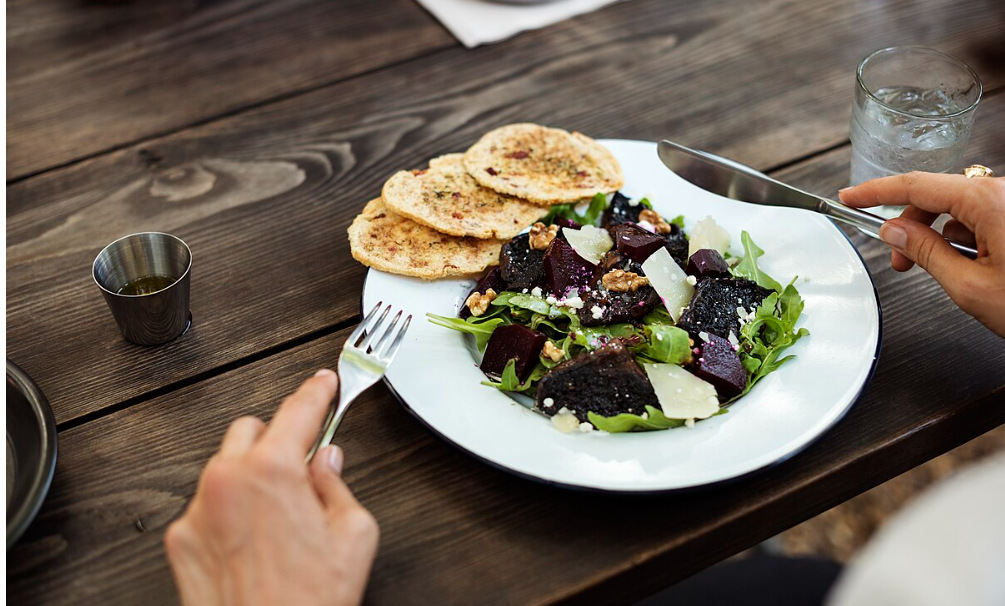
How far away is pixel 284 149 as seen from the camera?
204 cm

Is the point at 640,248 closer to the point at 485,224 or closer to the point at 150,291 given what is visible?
the point at 485,224

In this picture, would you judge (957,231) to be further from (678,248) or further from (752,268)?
(678,248)

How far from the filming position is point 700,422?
126 cm

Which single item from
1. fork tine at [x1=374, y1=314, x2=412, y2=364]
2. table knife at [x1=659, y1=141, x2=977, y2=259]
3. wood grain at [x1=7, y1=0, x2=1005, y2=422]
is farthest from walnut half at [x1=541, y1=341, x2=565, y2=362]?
table knife at [x1=659, y1=141, x2=977, y2=259]

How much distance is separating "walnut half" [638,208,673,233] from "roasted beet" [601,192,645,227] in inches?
0.8

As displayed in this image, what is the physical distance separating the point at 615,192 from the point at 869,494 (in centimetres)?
186

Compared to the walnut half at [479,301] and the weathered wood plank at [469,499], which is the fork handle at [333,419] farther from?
the walnut half at [479,301]

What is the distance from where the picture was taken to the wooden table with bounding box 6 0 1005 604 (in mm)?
1217

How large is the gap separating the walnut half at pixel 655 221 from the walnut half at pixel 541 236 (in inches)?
7.6

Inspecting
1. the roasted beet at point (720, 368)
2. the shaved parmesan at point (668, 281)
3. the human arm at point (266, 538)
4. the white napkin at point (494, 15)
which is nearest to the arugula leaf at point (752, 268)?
the shaved parmesan at point (668, 281)

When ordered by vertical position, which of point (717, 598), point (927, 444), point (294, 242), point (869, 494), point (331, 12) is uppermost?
point (331, 12)

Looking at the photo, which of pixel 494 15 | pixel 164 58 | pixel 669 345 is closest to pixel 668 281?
pixel 669 345

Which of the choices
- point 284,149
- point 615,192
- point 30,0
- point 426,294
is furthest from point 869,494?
point 30,0

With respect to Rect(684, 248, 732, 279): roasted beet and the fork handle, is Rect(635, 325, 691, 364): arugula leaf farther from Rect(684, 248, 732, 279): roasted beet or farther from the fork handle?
the fork handle
